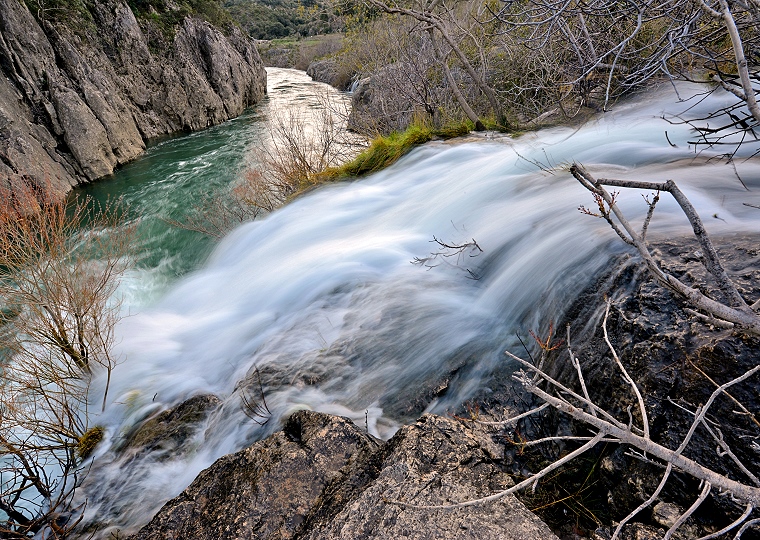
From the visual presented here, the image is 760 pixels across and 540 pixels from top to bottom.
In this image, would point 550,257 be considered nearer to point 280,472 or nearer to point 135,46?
point 280,472

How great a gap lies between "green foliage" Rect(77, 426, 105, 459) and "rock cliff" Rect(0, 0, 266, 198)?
6339mm

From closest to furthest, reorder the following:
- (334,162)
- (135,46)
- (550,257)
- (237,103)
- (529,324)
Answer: (529,324), (550,257), (334,162), (135,46), (237,103)

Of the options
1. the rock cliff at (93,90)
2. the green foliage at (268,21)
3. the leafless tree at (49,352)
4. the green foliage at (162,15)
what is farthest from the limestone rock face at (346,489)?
the green foliage at (268,21)

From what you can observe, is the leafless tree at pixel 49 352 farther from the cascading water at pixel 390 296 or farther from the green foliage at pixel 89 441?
the cascading water at pixel 390 296

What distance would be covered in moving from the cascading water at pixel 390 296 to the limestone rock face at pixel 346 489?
0.71 m

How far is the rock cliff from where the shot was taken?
1158 centimetres

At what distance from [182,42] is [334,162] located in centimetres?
1358

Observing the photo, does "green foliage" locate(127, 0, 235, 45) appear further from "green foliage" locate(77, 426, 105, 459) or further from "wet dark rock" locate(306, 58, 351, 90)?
"green foliage" locate(77, 426, 105, 459)

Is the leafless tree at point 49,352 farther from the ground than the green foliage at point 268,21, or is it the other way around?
the green foliage at point 268,21

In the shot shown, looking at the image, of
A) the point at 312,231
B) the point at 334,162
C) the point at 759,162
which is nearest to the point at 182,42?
the point at 334,162

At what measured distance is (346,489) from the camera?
2.49 meters

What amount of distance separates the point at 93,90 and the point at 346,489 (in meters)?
16.1

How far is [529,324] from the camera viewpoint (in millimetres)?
3717

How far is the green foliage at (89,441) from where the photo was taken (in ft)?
14.8
